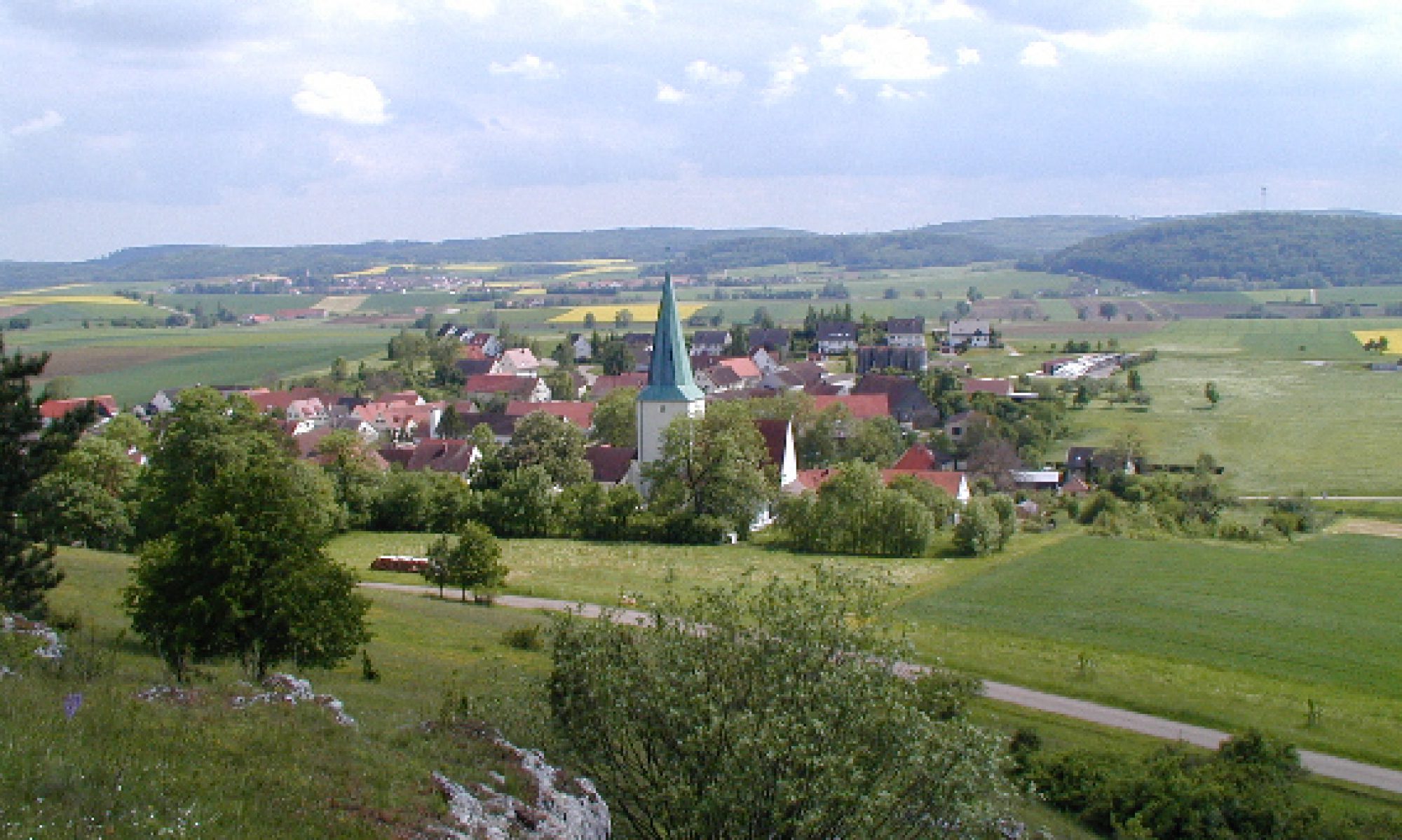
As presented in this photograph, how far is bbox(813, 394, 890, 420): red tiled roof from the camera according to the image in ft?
259

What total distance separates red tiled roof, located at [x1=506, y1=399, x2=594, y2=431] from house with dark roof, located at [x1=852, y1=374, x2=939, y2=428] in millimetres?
21423

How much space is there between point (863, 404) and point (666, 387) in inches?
1176

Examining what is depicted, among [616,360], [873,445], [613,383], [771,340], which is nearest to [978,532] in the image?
[873,445]

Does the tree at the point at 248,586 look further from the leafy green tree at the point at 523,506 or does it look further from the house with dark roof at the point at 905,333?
the house with dark roof at the point at 905,333

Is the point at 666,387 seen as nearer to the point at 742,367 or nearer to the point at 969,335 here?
the point at 742,367

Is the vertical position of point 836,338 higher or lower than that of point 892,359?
higher

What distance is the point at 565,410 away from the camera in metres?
80.8

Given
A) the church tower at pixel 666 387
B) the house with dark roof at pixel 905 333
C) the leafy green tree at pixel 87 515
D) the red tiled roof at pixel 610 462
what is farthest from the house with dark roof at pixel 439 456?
the house with dark roof at pixel 905 333

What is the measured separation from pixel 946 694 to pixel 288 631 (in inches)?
414

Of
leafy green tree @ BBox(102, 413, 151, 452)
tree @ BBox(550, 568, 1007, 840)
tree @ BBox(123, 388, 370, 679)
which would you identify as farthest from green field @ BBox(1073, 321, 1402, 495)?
tree @ BBox(550, 568, 1007, 840)

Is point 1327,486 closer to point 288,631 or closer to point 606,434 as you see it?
point 606,434

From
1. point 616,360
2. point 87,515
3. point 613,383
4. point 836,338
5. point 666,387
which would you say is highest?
point 666,387

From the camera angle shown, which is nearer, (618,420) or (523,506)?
(523,506)

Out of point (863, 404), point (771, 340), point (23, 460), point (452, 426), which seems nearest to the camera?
point (23, 460)
